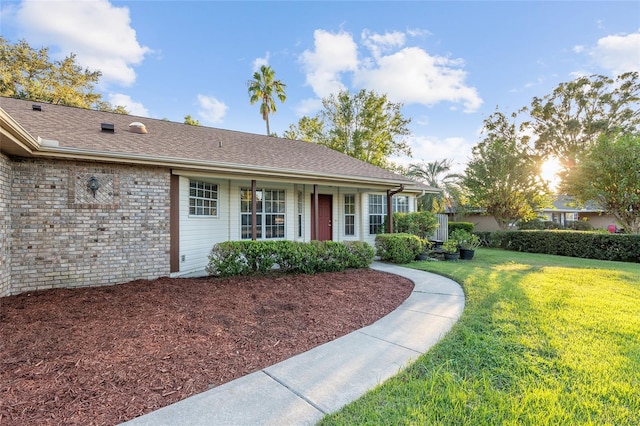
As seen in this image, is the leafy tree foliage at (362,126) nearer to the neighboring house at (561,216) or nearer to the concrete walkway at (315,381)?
the neighboring house at (561,216)

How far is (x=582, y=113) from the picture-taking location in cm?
2419

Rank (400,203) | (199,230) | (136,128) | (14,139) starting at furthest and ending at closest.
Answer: (400,203), (136,128), (199,230), (14,139)

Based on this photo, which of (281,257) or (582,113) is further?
(582,113)

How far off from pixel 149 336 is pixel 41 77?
2085cm

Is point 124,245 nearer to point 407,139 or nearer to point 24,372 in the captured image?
point 24,372

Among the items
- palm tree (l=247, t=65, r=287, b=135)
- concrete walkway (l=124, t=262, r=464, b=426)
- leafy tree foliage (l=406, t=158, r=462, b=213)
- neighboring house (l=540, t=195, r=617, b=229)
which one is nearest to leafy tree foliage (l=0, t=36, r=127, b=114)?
palm tree (l=247, t=65, r=287, b=135)

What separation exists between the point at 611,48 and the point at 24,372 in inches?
852

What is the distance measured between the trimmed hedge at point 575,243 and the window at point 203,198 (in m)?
14.3

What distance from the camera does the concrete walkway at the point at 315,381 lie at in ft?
6.81

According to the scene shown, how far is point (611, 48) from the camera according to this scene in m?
13.3

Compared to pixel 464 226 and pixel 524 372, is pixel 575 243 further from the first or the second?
pixel 524 372

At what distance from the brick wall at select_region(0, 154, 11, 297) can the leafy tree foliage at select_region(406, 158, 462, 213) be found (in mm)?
21247

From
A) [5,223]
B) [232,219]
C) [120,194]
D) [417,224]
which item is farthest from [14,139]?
[417,224]

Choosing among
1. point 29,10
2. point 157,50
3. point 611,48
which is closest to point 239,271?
point 29,10
